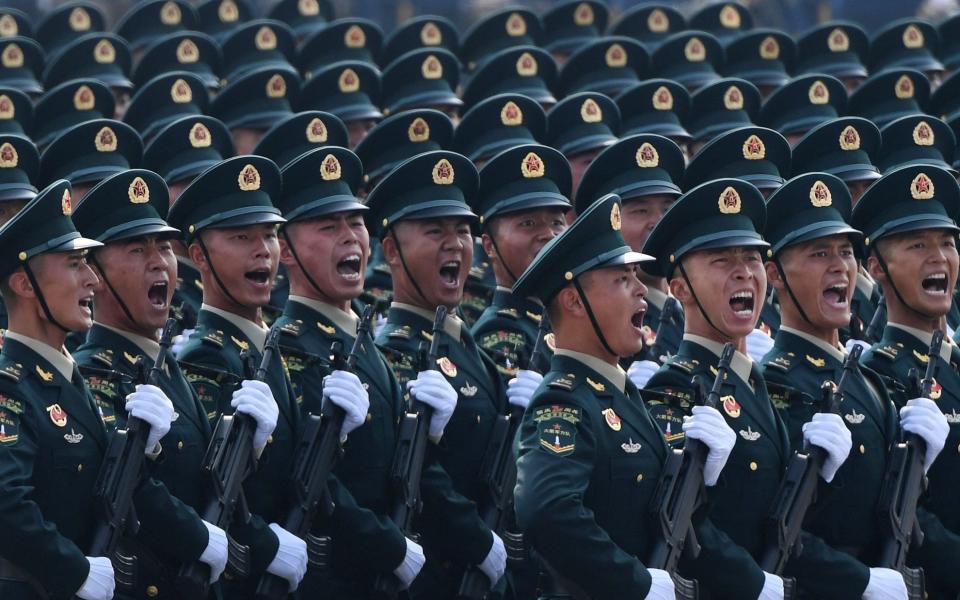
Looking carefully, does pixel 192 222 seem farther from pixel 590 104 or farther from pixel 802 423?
pixel 590 104

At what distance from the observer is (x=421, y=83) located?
1662 centimetres

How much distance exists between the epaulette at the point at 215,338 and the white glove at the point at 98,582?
69.1 inches

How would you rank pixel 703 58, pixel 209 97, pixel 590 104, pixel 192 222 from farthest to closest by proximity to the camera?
pixel 703 58, pixel 209 97, pixel 590 104, pixel 192 222

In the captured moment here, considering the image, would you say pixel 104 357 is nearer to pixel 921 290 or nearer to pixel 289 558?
pixel 289 558

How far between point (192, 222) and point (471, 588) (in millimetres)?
2383

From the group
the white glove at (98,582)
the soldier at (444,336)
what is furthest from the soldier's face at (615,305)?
the white glove at (98,582)

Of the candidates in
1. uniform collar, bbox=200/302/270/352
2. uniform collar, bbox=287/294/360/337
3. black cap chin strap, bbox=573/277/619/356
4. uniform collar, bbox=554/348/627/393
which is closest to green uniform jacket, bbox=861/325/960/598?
uniform collar, bbox=554/348/627/393

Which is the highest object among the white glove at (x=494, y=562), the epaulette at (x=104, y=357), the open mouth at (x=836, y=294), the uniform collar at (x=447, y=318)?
the open mouth at (x=836, y=294)

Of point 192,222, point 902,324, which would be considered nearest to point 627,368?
point 902,324

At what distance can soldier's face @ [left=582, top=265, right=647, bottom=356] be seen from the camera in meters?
9.66

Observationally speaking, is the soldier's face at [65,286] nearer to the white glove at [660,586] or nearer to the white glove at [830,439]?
the white glove at [660,586]

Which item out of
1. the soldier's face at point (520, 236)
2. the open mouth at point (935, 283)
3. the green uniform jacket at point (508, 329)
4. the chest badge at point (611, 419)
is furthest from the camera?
the soldier's face at point (520, 236)

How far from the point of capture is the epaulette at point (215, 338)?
10727 millimetres

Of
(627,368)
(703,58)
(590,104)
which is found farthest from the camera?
(703,58)
